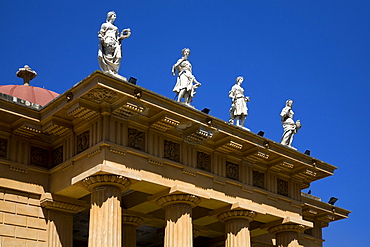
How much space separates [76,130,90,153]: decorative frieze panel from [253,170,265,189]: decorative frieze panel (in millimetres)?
9693

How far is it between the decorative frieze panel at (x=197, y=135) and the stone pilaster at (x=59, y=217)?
19.1 feet

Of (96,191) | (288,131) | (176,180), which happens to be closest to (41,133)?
(96,191)

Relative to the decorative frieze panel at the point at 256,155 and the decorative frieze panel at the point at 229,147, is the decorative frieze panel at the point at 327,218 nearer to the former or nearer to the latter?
the decorative frieze panel at the point at 256,155

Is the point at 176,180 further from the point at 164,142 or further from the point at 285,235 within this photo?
the point at 285,235

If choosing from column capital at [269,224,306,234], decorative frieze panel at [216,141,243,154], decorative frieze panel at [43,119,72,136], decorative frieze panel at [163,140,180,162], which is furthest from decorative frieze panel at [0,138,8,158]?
column capital at [269,224,306,234]

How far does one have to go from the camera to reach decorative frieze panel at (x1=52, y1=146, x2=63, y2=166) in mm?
34750

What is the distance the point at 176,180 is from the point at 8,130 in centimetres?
765

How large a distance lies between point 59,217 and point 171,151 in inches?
227

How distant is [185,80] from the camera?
3622 centimetres

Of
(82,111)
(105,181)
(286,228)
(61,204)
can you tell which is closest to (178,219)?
(105,181)

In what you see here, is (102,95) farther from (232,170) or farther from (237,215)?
(237,215)

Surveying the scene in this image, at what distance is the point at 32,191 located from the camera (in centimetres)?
3388

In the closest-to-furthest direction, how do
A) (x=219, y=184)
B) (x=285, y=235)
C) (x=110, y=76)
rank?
(x=110, y=76) → (x=219, y=184) → (x=285, y=235)

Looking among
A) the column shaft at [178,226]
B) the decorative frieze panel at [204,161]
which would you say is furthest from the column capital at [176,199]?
the decorative frieze panel at [204,161]
